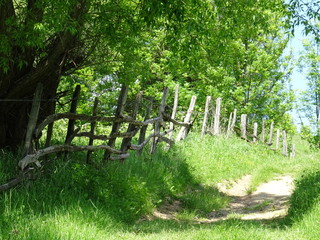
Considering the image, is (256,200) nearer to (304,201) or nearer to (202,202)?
(202,202)

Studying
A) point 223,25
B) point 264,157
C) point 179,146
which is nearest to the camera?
point 223,25

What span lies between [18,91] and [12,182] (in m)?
2.40

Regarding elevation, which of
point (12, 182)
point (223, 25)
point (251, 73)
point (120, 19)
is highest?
point (251, 73)

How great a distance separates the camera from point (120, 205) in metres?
5.97

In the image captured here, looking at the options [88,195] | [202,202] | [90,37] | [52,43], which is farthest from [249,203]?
[52,43]

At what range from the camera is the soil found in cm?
725

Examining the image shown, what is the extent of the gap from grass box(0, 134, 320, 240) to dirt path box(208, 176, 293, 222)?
380mm

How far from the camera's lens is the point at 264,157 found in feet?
53.0

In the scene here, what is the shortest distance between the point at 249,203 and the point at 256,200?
0.99 ft

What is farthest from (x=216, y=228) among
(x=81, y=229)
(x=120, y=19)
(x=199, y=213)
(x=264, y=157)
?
(x=264, y=157)

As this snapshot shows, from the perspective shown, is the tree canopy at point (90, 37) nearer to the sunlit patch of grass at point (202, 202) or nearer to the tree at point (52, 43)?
the tree at point (52, 43)

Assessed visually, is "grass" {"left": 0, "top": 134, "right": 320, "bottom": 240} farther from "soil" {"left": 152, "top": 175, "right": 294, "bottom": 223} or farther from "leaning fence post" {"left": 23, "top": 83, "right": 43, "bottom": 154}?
"leaning fence post" {"left": 23, "top": 83, "right": 43, "bottom": 154}

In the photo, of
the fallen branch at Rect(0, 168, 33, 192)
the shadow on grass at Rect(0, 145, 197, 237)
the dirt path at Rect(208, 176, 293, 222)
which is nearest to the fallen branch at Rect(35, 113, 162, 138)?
the fallen branch at Rect(0, 168, 33, 192)

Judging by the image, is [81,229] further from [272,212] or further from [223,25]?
[223,25]
